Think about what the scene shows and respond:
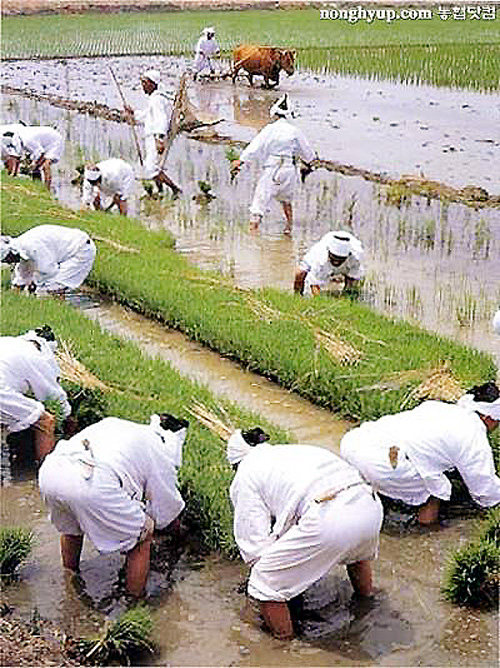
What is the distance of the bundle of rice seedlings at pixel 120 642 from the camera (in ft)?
12.5

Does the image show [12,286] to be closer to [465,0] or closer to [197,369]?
[197,369]

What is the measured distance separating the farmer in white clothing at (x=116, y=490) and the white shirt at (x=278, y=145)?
18.5 feet

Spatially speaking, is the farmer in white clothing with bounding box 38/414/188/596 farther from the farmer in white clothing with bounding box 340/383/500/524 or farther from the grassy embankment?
the grassy embankment

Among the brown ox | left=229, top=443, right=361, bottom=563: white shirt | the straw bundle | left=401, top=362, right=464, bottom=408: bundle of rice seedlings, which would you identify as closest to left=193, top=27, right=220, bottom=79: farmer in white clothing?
the brown ox

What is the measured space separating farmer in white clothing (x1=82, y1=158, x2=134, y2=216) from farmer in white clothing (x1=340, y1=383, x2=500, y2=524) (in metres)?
5.76

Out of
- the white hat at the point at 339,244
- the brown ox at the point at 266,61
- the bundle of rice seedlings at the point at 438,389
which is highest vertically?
the brown ox at the point at 266,61

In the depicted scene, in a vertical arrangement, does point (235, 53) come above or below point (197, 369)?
above

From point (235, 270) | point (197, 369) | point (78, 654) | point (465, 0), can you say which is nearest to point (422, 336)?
point (197, 369)

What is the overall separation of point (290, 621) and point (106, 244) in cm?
528

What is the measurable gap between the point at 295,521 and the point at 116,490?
665mm

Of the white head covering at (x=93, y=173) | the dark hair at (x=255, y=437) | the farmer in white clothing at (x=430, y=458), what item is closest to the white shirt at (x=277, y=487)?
the dark hair at (x=255, y=437)

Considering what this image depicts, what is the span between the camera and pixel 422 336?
6.71 metres

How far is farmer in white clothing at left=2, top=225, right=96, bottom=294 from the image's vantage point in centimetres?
773

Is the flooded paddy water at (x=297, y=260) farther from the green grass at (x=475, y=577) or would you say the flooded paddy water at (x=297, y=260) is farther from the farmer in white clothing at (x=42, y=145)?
the farmer in white clothing at (x=42, y=145)
